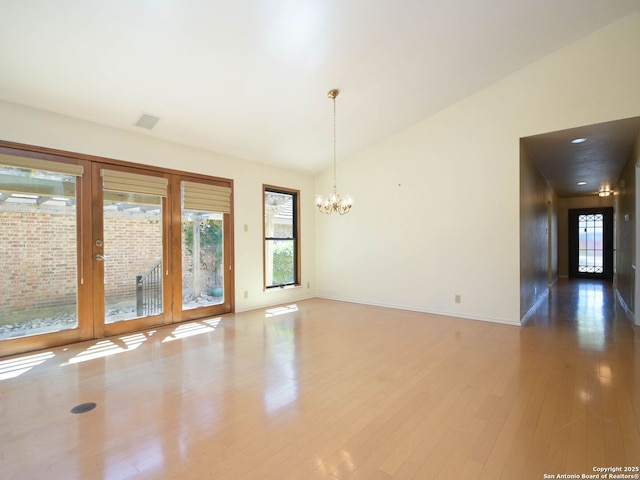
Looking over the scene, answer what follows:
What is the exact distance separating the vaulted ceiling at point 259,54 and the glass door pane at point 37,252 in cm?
87

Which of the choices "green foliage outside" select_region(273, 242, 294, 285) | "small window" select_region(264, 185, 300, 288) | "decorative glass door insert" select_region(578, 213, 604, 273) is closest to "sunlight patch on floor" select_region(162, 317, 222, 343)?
"small window" select_region(264, 185, 300, 288)

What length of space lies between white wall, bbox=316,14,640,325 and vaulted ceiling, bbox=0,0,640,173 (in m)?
0.31

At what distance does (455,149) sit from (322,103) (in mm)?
2199

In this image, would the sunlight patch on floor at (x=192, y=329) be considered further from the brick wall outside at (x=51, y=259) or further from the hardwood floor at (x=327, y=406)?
the brick wall outside at (x=51, y=259)

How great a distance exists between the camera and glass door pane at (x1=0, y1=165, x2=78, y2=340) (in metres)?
3.43

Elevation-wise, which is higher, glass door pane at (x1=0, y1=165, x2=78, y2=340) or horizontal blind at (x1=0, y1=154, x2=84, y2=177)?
horizontal blind at (x1=0, y1=154, x2=84, y2=177)

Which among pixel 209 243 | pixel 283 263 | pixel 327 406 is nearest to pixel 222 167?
pixel 209 243

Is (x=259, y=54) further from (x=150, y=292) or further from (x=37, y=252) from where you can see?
(x=150, y=292)

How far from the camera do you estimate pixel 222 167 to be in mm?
5316

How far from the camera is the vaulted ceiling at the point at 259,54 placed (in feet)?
8.79

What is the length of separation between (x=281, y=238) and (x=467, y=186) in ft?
11.2

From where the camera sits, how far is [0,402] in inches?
97.0

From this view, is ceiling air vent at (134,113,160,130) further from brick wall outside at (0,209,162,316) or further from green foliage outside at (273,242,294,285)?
green foliage outside at (273,242,294,285)

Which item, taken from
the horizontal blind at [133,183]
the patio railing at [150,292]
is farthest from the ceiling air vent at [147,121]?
the patio railing at [150,292]
